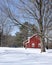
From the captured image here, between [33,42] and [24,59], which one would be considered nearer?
[24,59]

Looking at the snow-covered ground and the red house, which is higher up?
the red house

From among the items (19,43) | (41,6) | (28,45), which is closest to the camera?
(41,6)

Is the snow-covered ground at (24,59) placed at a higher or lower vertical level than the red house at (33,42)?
lower

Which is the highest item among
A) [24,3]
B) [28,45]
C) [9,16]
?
[24,3]

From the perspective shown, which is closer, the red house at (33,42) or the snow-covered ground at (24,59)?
the snow-covered ground at (24,59)

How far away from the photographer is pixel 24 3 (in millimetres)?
22078

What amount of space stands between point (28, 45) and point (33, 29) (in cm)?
2216

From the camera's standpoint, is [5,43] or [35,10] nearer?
[35,10]

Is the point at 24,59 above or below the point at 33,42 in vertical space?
below

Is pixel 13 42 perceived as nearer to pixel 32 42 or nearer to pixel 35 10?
pixel 32 42

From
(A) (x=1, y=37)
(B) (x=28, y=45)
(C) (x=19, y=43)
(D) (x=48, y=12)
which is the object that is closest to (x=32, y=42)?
(B) (x=28, y=45)

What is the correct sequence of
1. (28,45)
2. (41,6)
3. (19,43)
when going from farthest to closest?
(19,43)
(28,45)
(41,6)

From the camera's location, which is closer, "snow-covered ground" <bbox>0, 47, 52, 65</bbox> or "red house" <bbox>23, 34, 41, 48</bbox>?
"snow-covered ground" <bbox>0, 47, 52, 65</bbox>

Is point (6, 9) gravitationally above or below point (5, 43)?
above
